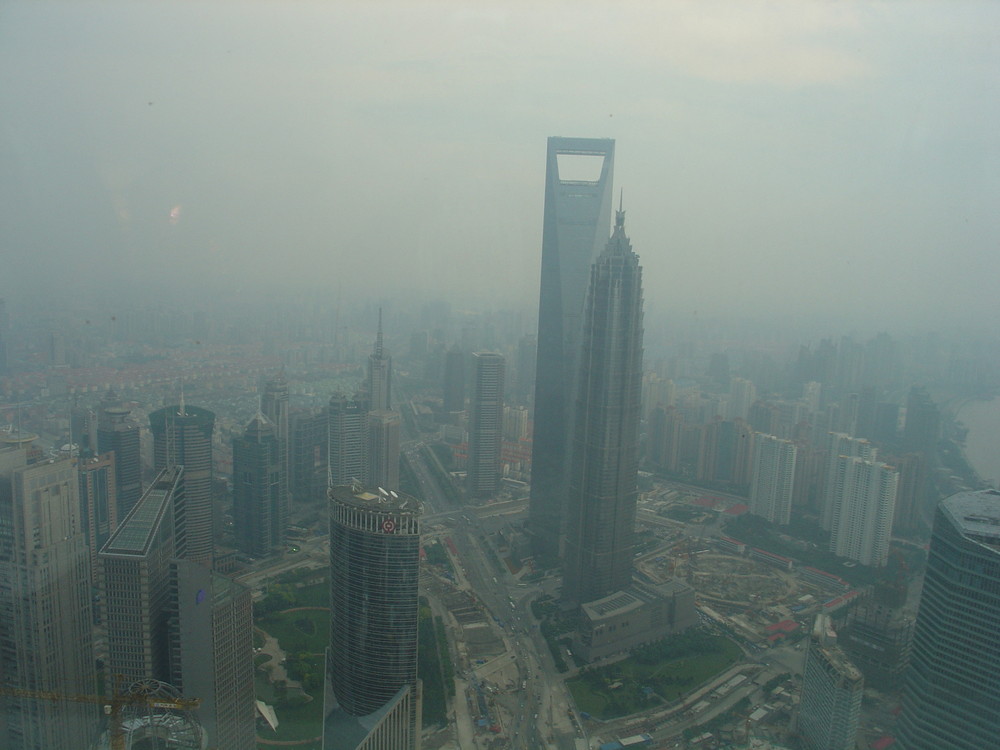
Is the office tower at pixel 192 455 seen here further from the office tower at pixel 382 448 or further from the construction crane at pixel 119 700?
the construction crane at pixel 119 700

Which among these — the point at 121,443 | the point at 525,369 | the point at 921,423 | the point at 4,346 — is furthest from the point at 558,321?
the point at 4,346

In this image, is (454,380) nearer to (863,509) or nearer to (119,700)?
(863,509)

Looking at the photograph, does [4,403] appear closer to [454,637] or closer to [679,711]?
[454,637]

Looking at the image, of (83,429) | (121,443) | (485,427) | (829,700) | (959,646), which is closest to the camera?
(959,646)

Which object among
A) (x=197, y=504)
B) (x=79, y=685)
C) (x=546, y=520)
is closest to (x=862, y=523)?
(x=546, y=520)

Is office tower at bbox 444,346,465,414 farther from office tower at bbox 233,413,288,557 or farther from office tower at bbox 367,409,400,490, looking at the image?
office tower at bbox 233,413,288,557
